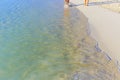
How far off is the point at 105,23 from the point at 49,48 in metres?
4.57

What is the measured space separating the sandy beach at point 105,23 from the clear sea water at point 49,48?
416 mm

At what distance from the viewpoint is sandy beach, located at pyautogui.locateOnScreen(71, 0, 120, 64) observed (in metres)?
12.4

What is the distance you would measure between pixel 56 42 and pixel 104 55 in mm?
2969

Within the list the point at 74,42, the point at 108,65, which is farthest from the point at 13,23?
the point at 108,65

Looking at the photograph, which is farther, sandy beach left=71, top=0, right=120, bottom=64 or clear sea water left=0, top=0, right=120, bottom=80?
sandy beach left=71, top=0, right=120, bottom=64

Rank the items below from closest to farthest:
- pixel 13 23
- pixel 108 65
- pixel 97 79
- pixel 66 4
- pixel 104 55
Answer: pixel 97 79, pixel 108 65, pixel 104 55, pixel 13 23, pixel 66 4

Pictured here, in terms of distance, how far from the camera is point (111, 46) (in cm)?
1240

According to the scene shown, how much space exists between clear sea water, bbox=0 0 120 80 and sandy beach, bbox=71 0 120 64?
42cm

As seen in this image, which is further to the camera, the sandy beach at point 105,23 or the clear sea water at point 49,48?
the sandy beach at point 105,23

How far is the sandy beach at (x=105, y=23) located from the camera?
12362 mm

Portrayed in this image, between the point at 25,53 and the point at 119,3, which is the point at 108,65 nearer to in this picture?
the point at 25,53

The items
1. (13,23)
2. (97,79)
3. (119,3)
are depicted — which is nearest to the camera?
(97,79)

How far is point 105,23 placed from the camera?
15.5 meters

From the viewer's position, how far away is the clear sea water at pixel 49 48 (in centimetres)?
1039
